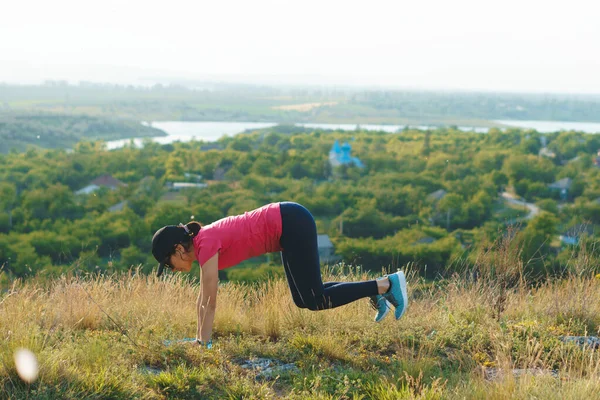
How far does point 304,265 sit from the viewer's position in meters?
3.19

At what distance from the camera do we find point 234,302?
13.3 ft

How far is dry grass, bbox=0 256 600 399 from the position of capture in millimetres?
2629

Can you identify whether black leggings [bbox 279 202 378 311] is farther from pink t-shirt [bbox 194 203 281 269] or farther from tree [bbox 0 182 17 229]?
tree [bbox 0 182 17 229]

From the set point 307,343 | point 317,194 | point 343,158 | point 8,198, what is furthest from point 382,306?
point 343,158

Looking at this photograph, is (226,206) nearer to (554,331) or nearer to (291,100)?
(554,331)

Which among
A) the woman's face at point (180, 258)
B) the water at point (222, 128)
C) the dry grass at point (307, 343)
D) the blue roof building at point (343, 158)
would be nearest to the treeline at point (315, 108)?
the water at point (222, 128)

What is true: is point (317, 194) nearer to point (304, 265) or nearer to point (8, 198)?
point (8, 198)

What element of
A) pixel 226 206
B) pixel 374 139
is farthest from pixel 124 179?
pixel 374 139

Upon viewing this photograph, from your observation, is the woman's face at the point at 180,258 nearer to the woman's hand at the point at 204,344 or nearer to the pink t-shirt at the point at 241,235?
the pink t-shirt at the point at 241,235

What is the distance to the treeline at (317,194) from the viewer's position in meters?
28.1

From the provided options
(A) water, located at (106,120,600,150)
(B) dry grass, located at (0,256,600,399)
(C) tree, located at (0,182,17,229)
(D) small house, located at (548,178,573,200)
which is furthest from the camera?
(A) water, located at (106,120,600,150)

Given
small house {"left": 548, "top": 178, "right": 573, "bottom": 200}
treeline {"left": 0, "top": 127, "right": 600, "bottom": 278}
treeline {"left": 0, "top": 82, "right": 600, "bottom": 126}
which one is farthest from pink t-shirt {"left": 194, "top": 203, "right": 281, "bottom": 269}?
treeline {"left": 0, "top": 82, "right": 600, "bottom": 126}

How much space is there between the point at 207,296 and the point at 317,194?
37942 millimetres

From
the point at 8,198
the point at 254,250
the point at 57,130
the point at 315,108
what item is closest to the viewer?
the point at 254,250
